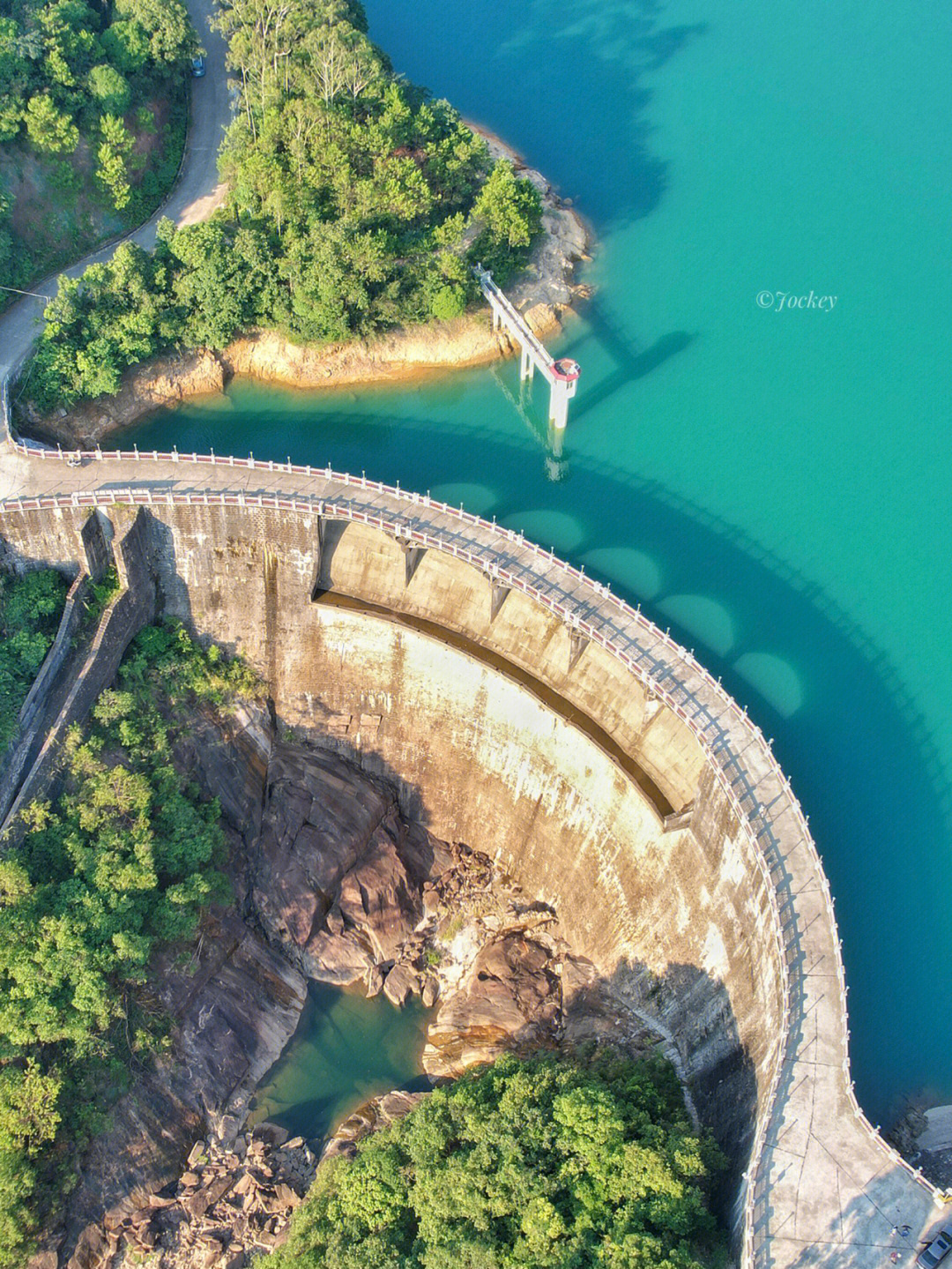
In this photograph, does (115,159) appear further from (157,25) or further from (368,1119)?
(368,1119)

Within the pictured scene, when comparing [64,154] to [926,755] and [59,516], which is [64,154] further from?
[926,755]

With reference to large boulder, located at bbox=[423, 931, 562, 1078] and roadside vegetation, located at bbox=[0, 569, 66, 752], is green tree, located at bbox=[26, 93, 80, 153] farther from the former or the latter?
large boulder, located at bbox=[423, 931, 562, 1078]

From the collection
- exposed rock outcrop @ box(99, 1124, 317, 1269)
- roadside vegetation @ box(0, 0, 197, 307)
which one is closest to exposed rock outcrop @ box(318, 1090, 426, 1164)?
exposed rock outcrop @ box(99, 1124, 317, 1269)

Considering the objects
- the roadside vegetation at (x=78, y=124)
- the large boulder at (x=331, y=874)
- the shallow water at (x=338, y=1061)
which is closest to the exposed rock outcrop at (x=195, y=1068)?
the shallow water at (x=338, y=1061)

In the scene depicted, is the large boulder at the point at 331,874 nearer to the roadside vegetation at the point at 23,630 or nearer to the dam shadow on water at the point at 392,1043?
the dam shadow on water at the point at 392,1043

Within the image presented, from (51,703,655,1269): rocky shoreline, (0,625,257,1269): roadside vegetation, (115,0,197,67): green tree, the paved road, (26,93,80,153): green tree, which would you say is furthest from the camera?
(115,0,197,67): green tree

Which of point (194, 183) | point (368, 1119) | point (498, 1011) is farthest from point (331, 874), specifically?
point (194, 183)
